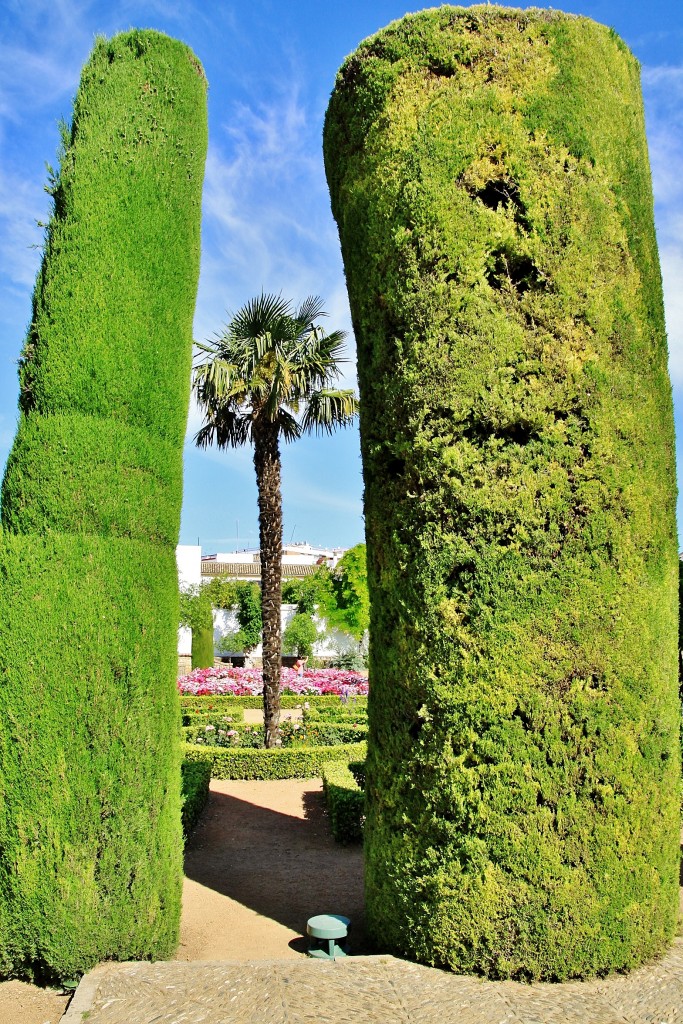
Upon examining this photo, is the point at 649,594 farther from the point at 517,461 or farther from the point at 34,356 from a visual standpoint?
the point at 34,356

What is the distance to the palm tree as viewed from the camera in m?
12.4

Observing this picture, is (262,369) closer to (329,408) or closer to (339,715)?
(329,408)

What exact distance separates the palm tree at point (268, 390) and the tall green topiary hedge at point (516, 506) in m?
7.70

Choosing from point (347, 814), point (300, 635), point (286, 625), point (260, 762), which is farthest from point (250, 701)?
point (347, 814)

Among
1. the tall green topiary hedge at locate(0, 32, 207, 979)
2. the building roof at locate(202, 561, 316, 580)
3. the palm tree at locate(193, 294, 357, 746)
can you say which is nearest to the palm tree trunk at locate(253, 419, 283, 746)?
the palm tree at locate(193, 294, 357, 746)

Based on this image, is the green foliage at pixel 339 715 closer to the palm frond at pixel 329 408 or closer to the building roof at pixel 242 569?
the palm frond at pixel 329 408

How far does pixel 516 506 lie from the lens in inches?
167

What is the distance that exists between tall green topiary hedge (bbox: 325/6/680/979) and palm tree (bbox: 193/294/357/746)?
7.70m

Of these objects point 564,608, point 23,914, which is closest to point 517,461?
point 564,608

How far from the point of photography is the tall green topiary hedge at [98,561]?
4.23 metres

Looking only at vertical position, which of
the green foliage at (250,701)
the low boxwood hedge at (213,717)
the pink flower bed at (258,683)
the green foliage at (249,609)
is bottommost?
the green foliage at (250,701)

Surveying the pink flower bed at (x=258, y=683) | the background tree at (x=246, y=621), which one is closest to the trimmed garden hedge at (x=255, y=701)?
the pink flower bed at (x=258, y=683)

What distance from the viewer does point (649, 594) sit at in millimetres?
4328

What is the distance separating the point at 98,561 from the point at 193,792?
5.01 meters
